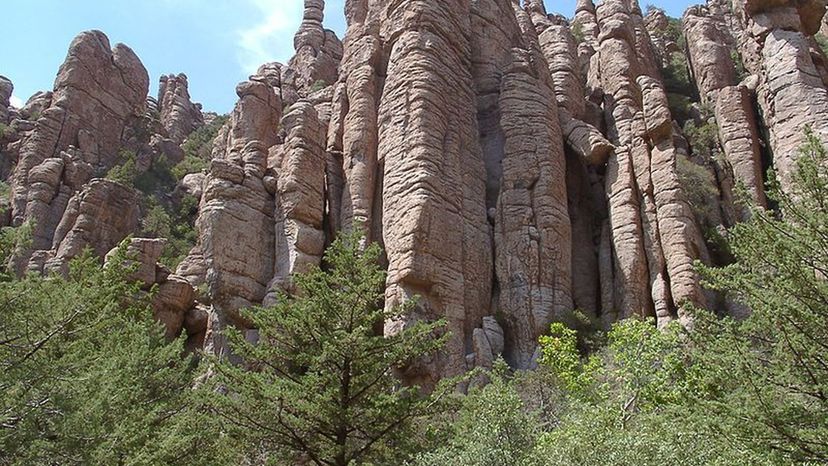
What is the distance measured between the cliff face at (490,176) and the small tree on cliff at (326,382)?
8076 mm

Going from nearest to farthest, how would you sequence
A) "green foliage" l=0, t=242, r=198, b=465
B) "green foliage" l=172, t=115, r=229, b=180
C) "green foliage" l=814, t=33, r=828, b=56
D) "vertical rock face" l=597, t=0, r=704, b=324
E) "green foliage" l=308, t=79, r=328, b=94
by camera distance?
"green foliage" l=0, t=242, r=198, b=465 < "vertical rock face" l=597, t=0, r=704, b=324 < "green foliage" l=814, t=33, r=828, b=56 < "green foliage" l=308, t=79, r=328, b=94 < "green foliage" l=172, t=115, r=229, b=180

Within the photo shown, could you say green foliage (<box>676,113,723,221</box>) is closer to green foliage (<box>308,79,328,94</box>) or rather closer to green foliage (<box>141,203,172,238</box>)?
green foliage (<box>308,79,328,94</box>)

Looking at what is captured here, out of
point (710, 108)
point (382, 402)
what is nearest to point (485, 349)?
point (382, 402)

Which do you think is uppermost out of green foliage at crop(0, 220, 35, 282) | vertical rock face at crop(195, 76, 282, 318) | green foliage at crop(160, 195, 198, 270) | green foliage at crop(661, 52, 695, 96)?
green foliage at crop(661, 52, 695, 96)

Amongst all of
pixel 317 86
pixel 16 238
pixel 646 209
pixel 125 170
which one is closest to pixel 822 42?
pixel 646 209

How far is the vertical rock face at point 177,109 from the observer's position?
205 ft

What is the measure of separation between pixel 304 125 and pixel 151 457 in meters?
19.0

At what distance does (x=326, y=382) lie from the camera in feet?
43.4

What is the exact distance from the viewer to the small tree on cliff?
12883mm

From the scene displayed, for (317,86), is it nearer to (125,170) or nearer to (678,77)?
(125,170)

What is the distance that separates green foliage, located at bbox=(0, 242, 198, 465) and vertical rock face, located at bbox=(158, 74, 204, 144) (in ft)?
153

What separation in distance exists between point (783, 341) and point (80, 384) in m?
9.76

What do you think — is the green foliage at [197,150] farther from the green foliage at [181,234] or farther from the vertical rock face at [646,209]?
the vertical rock face at [646,209]

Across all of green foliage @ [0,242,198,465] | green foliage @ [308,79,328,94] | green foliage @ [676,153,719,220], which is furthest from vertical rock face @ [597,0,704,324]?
green foliage @ [308,79,328,94]
